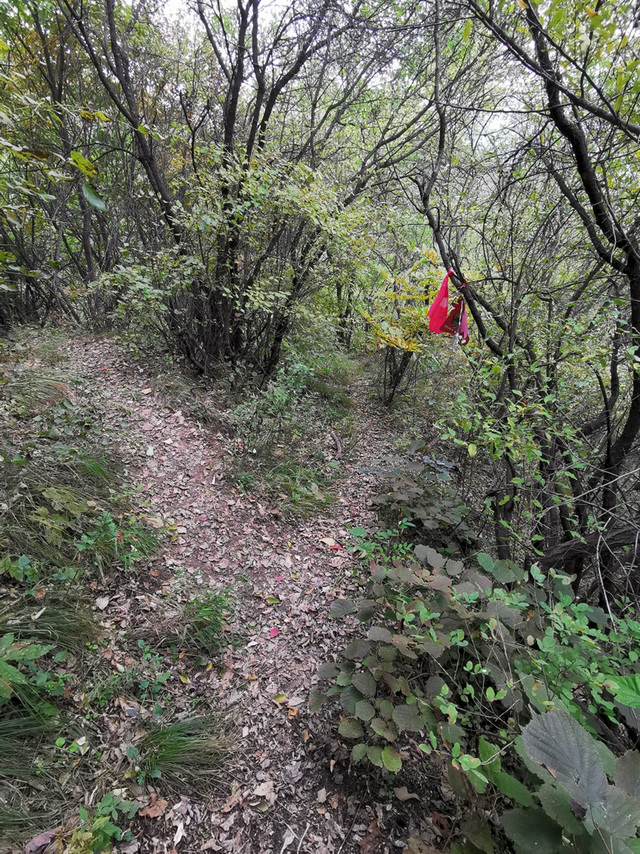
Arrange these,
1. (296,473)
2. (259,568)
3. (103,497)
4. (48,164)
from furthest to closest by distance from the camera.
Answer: (48,164) → (296,473) → (259,568) → (103,497)

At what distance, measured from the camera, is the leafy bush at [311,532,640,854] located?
1.12 meters

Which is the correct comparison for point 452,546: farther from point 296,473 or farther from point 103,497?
point 103,497

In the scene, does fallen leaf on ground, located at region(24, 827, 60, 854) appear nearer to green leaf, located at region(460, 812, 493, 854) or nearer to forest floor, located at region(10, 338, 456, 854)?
forest floor, located at region(10, 338, 456, 854)

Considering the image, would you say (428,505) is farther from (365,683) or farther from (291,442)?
(365,683)

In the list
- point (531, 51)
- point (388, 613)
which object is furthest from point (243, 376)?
point (531, 51)

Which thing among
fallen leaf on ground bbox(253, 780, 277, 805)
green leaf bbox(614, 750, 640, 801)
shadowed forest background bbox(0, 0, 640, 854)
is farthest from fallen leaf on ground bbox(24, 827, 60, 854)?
green leaf bbox(614, 750, 640, 801)

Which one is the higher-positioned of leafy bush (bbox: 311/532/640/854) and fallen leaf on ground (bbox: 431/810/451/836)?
leafy bush (bbox: 311/532/640/854)

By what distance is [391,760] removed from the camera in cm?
175

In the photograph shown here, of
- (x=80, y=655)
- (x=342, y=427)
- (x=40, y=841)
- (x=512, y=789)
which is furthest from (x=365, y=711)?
(x=342, y=427)

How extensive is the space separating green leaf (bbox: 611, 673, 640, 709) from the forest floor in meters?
1.01

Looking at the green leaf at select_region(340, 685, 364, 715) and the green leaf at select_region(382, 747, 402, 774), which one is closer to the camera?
the green leaf at select_region(382, 747, 402, 774)

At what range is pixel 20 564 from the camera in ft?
7.18

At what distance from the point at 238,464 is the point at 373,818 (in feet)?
9.60

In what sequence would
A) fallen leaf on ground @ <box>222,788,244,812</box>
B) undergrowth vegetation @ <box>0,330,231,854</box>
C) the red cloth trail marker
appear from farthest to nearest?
the red cloth trail marker
fallen leaf on ground @ <box>222,788,244,812</box>
undergrowth vegetation @ <box>0,330,231,854</box>
